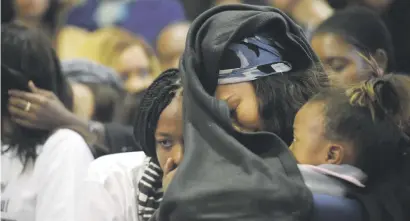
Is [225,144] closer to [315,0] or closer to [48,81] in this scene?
[48,81]

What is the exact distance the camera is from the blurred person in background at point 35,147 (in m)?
1.00

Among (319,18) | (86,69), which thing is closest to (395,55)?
(319,18)

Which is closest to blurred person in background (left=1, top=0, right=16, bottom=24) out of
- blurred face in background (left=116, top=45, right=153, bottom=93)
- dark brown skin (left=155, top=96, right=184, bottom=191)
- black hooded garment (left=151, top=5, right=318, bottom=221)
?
blurred face in background (left=116, top=45, right=153, bottom=93)

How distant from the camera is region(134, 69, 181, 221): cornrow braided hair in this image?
815 millimetres

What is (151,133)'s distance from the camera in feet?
2.70

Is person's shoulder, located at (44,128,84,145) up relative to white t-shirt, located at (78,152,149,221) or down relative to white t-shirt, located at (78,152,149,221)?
down

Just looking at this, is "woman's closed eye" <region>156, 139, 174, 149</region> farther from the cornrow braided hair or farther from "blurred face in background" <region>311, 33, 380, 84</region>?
"blurred face in background" <region>311, 33, 380, 84</region>

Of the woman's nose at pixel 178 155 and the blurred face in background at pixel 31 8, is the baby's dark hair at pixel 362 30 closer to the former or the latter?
the woman's nose at pixel 178 155

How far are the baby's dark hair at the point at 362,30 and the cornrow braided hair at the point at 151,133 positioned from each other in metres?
0.52

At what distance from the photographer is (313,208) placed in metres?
0.65

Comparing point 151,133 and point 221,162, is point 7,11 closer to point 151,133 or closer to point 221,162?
point 151,133

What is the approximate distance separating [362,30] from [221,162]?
0.78 m

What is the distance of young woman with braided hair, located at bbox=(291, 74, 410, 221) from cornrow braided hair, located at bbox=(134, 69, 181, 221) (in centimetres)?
17

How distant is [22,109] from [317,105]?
1.86ft
